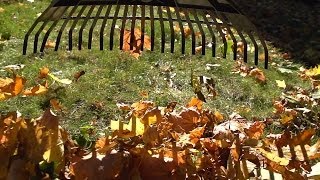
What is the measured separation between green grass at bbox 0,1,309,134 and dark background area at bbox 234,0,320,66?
61 cm

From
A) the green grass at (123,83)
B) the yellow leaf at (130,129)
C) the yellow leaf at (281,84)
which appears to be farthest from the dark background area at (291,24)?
the yellow leaf at (130,129)

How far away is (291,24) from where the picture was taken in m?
7.33

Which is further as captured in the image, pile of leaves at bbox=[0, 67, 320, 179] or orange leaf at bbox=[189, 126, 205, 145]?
orange leaf at bbox=[189, 126, 205, 145]

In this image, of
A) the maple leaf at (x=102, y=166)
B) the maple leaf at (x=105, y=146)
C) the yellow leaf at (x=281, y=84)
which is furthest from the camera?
the yellow leaf at (x=281, y=84)

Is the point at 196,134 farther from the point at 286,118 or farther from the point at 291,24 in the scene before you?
the point at 291,24

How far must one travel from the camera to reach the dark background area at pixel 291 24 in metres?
6.17

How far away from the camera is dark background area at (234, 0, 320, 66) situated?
20.2ft

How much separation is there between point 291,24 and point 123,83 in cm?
361

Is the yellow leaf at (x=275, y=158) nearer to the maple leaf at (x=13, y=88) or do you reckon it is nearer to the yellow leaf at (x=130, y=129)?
the yellow leaf at (x=130, y=129)

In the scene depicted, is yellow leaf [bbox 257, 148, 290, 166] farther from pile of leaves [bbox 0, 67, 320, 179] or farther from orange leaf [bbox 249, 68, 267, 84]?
orange leaf [bbox 249, 68, 267, 84]

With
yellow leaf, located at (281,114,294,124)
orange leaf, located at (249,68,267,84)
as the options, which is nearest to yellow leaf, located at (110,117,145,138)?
yellow leaf, located at (281,114,294,124)

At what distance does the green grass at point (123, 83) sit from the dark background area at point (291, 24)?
0.61 meters

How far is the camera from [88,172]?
2.16 metres

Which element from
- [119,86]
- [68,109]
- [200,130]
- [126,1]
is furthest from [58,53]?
[200,130]
